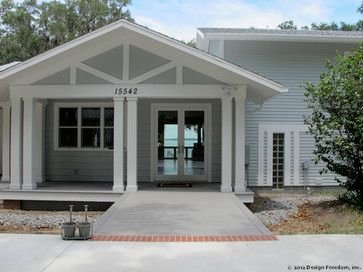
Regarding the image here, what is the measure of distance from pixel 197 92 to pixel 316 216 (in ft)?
13.6

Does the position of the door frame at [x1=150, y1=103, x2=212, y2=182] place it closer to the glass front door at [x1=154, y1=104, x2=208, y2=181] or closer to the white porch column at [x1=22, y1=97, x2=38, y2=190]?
the glass front door at [x1=154, y1=104, x2=208, y2=181]

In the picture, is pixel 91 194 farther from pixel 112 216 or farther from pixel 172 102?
pixel 172 102

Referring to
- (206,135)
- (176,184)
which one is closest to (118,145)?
(176,184)

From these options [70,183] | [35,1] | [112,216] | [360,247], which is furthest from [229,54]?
[35,1]

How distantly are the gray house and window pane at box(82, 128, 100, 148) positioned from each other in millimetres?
32

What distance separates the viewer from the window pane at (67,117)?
1552cm

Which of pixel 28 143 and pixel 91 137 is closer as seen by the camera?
pixel 28 143

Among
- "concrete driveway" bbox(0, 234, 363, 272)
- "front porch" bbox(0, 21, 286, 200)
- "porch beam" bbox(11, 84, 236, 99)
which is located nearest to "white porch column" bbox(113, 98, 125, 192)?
"front porch" bbox(0, 21, 286, 200)

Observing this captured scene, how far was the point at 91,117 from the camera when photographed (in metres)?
15.4

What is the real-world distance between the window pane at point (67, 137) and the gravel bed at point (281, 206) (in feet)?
20.7

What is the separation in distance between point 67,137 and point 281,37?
7520 millimetres

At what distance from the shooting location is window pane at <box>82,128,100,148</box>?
15.4 m

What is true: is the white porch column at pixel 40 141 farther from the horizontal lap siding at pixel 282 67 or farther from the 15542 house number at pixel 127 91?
the horizontal lap siding at pixel 282 67

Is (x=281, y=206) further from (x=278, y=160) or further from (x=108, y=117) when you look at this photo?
(x=108, y=117)
